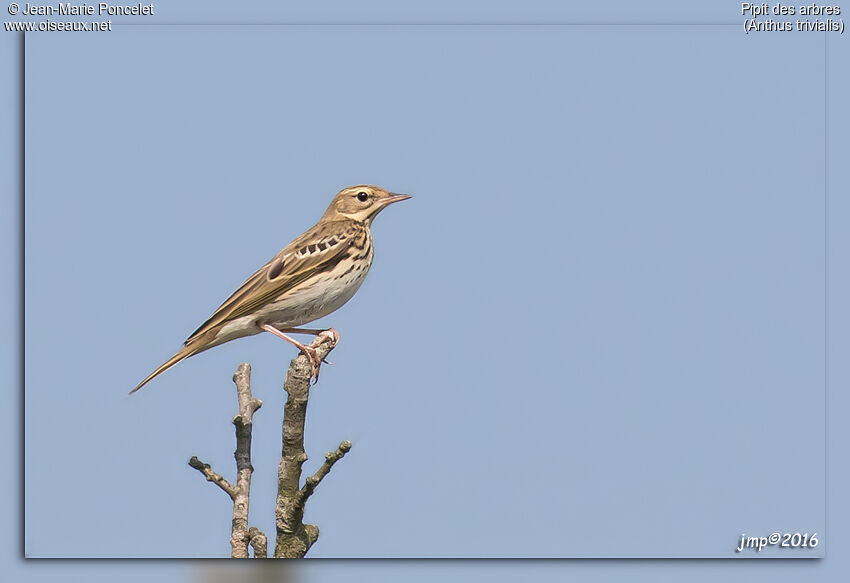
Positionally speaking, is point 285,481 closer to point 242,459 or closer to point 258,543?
point 242,459

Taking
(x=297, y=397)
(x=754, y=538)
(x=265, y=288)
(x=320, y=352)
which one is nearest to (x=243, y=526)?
(x=297, y=397)

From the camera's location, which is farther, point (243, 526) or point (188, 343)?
point (188, 343)

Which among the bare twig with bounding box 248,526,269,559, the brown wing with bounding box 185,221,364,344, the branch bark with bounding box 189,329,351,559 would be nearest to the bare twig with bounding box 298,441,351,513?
the branch bark with bounding box 189,329,351,559

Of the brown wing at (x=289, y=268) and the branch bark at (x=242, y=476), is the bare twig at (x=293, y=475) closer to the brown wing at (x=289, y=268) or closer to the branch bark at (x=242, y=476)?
the branch bark at (x=242, y=476)

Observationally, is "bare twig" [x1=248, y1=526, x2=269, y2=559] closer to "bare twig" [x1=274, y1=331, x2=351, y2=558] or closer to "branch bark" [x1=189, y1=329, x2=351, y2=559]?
"branch bark" [x1=189, y1=329, x2=351, y2=559]

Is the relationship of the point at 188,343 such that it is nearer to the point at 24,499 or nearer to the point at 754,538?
the point at 24,499

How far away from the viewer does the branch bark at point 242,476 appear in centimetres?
1017

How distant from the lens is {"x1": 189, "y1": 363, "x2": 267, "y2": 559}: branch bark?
1017 cm

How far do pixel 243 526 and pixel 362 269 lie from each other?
11.9 feet

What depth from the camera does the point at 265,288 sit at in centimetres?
1265

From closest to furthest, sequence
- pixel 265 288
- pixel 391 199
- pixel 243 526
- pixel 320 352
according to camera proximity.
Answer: pixel 243 526
pixel 320 352
pixel 265 288
pixel 391 199

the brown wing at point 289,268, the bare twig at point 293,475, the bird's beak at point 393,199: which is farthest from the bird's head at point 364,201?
the bare twig at point 293,475

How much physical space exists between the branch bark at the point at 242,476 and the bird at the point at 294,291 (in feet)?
2.89

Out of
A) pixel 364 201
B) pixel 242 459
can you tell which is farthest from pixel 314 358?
pixel 364 201
